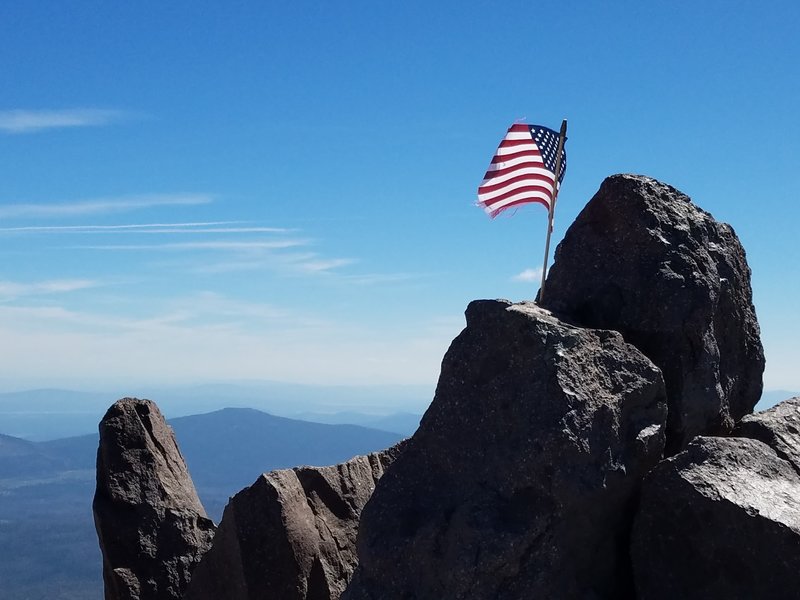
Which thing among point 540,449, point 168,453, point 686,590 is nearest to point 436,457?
point 540,449

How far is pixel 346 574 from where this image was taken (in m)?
15.1

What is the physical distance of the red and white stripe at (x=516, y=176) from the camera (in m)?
14.4

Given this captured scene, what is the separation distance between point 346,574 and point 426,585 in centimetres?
548

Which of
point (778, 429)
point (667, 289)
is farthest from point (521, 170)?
point (778, 429)

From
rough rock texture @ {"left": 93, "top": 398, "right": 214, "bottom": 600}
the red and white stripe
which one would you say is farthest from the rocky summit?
rough rock texture @ {"left": 93, "top": 398, "right": 214, "bottom": 600}

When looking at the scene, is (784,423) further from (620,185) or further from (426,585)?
(426,585)

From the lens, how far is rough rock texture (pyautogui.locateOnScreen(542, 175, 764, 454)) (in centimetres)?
1157

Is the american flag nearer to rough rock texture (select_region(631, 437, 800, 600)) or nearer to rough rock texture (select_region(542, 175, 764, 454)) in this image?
rough rock texture (select_region(542, 175, 764, 454))

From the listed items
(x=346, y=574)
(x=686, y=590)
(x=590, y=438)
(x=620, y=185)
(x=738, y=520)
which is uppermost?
(x=620, y=185)

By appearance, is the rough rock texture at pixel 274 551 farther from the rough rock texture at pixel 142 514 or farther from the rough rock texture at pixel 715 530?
the rough rock texture at pixel 715 530

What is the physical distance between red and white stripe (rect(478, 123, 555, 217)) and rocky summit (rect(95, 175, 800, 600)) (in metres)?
2.02

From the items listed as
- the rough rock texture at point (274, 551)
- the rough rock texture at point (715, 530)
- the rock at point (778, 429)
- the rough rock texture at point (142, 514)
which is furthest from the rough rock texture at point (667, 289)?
the rough rock texture at point (142, 514)

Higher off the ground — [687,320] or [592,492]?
[687,320]

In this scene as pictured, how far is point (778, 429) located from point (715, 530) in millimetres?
2940
